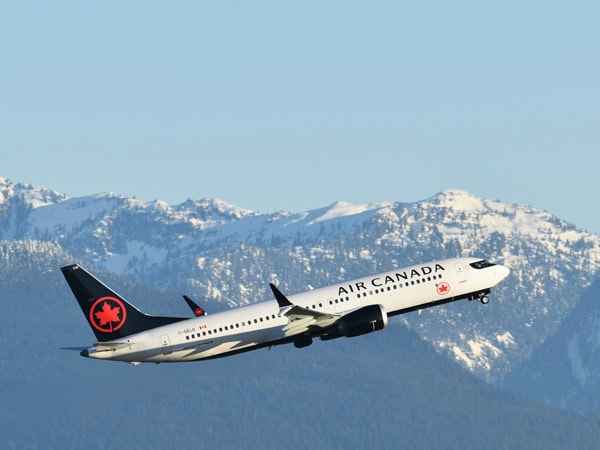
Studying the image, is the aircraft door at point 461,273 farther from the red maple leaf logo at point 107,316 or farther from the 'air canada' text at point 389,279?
the red maple leaf logo at point 107,316

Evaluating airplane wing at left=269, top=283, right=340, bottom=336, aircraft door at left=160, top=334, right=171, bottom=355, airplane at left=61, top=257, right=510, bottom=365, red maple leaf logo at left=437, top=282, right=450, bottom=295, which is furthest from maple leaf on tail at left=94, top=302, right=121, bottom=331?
red maple leaf logo at left=437, top=282, right=450, bottom=295

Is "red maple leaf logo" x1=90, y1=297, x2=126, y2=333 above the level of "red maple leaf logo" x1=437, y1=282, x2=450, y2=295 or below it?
above

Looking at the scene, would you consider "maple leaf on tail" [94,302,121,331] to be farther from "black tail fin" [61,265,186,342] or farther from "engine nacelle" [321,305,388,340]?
"engine nacelle" [321,305,388,340]

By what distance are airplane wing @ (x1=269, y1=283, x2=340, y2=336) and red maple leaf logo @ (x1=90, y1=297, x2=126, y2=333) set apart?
1736 centimetres

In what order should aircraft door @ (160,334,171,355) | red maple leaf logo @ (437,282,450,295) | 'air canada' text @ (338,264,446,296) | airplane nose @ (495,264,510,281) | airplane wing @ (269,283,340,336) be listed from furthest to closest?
1. airplane nose @ (495,264,510,281)
2. red maple leaf logo @ (437,282,450,295)
3. 'air canada' text @ (338,264,446,296)
4. aircraft door @ (160,334,171,355)
5. airplane wing @ (269,283,340,336)

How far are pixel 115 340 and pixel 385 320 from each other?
93.0ft

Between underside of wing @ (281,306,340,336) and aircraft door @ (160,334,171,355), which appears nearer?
underside of wing @ (281,306,340,336)

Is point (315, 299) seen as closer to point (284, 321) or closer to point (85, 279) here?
point (284, 321)

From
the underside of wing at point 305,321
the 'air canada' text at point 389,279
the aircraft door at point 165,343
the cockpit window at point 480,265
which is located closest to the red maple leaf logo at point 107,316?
the aircraft door at point 165,343

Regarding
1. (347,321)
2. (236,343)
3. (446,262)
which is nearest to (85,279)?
(236,343)

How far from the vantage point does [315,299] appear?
161m

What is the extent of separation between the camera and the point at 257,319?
15962cm

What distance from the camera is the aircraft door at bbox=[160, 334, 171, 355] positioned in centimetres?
16112

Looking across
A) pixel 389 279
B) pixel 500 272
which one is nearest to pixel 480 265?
pixel 500 272
